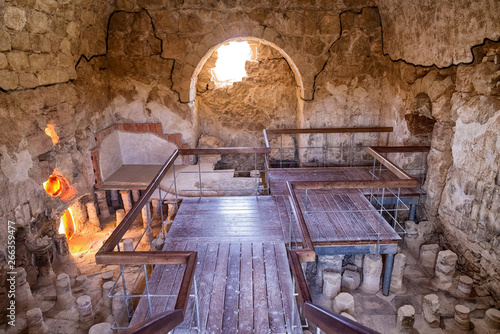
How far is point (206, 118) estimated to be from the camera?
833 cm

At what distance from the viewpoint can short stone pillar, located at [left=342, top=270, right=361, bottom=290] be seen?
15.7 feet

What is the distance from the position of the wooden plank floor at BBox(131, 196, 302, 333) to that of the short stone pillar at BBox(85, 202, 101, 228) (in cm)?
236

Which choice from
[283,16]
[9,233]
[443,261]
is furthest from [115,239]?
[283,16]

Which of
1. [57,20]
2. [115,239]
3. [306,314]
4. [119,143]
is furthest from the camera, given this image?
[119,143]

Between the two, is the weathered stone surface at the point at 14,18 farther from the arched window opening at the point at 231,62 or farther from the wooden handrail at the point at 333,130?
Answer: the arched window opening at the point at 231,62

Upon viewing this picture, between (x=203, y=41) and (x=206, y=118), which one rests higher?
(x=203, y=41)

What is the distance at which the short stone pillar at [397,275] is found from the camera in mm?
4734

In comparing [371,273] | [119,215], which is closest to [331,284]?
[371,273]

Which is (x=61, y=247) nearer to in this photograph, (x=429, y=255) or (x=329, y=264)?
(x=329, y=264)

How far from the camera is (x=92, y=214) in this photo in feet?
22.5

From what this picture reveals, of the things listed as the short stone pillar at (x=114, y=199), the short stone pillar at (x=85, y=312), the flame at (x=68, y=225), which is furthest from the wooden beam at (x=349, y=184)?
the short stone pillar at (x=114, y=199)

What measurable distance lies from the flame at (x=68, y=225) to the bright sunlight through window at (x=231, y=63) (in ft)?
13.2

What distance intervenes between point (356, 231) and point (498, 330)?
1.79m

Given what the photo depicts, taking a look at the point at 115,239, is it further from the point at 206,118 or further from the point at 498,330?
the point at 206,118
